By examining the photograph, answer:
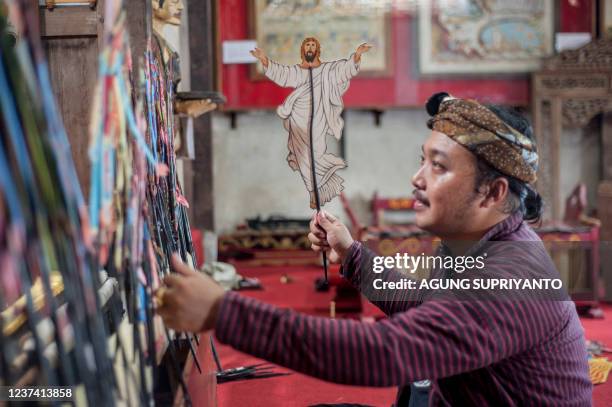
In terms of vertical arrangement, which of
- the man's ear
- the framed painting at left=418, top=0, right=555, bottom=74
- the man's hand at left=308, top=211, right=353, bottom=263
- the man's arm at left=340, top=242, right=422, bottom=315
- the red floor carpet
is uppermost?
the framed painting at left=418, top=0, right=555, bottom=74

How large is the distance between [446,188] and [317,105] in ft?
1.44

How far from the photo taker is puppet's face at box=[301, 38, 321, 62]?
1.46 m

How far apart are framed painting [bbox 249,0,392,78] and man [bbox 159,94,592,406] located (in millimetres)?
4524

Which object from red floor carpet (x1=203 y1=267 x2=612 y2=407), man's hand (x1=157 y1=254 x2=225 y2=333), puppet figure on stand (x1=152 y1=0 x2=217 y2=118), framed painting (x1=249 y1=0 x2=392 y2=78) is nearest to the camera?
man's hand (x1=157 y1=254 x2=225 y2=333)

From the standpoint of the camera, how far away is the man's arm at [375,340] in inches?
36.2

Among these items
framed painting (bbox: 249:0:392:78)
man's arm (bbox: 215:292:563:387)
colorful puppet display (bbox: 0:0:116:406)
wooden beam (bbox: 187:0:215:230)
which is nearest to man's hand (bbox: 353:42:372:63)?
man's arm (bbox: 215:292:563:387)

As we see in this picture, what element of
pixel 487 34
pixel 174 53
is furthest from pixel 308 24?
pixel 174 53

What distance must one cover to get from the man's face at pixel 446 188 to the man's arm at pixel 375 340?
26cm

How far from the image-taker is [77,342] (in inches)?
32.1

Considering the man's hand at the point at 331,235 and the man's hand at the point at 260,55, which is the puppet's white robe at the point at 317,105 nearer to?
the man's hand at the point at 260,55

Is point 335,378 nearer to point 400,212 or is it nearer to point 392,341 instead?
point 392,341

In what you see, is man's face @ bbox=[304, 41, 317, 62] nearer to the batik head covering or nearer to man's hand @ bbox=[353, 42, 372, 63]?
man's hand @ bbox=[353, 42, 372, 63]

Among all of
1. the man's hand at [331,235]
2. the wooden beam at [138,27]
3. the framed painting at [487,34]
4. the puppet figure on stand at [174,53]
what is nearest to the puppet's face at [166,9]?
the puppet figure on stand at [174,53]

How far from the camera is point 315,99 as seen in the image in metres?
1.49
